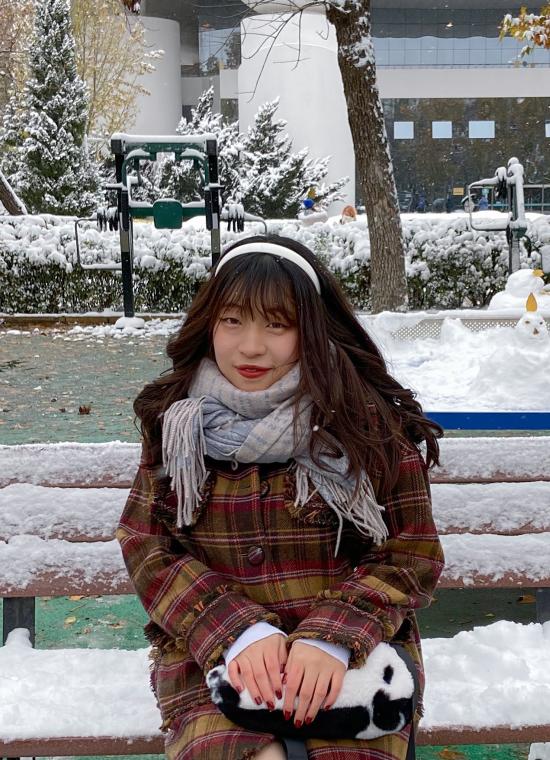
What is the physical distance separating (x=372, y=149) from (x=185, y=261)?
3.58 meters

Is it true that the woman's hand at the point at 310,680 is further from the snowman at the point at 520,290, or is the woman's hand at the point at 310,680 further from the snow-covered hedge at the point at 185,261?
the snow-covered hedge at the point at 185,261

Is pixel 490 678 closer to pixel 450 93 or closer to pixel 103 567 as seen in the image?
pixel 103 567

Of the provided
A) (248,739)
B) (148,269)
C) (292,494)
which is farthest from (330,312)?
(148,269)

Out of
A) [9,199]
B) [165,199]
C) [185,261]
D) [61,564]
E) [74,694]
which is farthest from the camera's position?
[9,199]

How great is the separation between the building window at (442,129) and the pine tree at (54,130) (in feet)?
47.1

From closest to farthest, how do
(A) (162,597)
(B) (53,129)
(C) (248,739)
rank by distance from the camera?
(C) (248,739) → (A) (162,597) → (B) (53,129)

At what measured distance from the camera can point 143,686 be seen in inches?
75.3

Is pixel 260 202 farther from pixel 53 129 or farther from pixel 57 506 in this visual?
pixel 57 506

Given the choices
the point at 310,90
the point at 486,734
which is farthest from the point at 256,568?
the point at 310,90

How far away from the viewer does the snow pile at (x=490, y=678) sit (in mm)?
1788

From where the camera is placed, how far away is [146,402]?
6.06 feet

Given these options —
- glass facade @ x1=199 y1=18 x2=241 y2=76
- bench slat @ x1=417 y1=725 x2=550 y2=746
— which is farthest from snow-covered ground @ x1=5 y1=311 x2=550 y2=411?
glass facade @ x1=199 y1=18 x2=241 y2=76

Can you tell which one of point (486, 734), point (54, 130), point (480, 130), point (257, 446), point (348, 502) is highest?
point (480, 130)

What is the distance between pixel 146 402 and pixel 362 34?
794 centimetres
